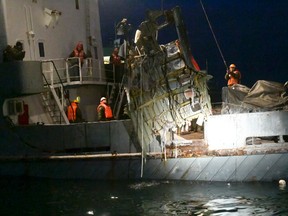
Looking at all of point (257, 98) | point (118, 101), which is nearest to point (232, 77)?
point (257, 98)

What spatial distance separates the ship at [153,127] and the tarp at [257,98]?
3cm

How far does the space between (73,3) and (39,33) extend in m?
2.62

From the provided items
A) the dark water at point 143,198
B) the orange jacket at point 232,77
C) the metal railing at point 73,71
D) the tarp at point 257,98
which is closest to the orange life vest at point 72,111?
the metal railing at point 73,71

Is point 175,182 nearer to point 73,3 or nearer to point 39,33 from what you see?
point 39,33

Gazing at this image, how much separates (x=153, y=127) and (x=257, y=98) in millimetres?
3116

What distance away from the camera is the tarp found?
1155 centimetres

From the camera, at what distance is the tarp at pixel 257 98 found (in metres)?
11.5

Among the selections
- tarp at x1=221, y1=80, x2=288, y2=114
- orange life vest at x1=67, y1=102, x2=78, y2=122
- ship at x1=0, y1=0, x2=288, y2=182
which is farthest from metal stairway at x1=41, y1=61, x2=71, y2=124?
tarp at x1=221, y1=80, x2=288, y2=114

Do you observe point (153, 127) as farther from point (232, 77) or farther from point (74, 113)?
point (232, 77)

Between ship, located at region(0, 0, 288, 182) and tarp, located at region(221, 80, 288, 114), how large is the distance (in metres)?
0.03

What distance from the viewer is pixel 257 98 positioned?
11875 millimetres

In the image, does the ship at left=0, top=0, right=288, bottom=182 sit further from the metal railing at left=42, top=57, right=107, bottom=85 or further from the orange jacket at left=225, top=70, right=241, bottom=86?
the orange jacket at left=225, top=70, right=241, bottom=86

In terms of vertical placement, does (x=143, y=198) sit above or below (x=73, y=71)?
below

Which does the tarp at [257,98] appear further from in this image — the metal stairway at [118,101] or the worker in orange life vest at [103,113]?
the metal stairway at [118,101]
